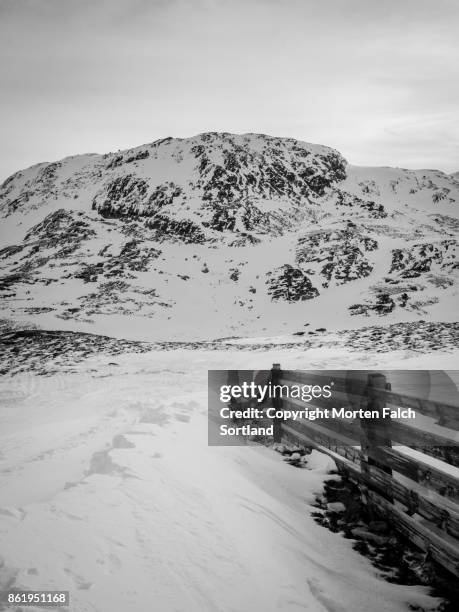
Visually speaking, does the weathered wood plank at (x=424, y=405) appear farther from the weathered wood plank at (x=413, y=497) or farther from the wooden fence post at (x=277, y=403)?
the wooden fence post at (x=277, y=403)

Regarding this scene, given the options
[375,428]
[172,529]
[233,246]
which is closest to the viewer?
[172,529]

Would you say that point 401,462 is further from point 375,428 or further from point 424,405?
point 424,405

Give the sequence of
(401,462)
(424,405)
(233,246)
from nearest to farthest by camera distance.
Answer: (424,405) → (401,462) → (233,246)

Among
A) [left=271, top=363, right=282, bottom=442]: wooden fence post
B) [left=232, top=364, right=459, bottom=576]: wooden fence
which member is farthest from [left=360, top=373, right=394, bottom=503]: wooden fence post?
[left=271, top=363, right=282, bottom=442]: wooden fence post

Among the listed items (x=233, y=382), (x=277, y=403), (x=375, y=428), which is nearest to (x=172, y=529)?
(x=375, y=428)

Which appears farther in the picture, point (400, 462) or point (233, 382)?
point (233, 382)

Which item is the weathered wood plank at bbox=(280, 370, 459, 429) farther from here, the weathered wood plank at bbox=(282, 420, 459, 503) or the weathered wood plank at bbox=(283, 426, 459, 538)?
the weathered wood plank at bbox=(283, 426, 459, 538)

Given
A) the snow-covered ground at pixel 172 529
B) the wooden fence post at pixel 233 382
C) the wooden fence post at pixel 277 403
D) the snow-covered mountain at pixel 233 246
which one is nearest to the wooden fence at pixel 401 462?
the snow-covered ground at pixel 172 529
